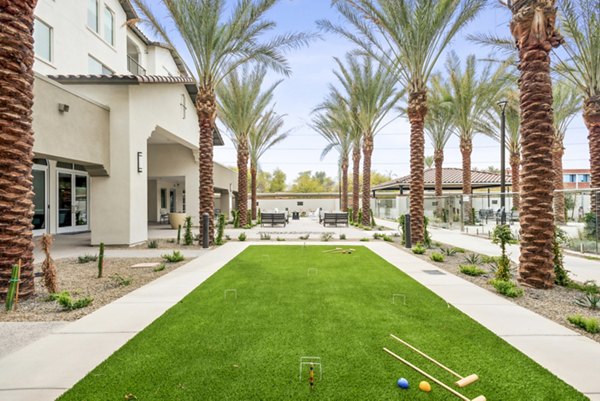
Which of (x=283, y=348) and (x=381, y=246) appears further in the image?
(x=381, y=246)

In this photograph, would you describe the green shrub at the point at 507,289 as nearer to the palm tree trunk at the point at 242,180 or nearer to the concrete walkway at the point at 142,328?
the concrete walkway at the point at 142,328

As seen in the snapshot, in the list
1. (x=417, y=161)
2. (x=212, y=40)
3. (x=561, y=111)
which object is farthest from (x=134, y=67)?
(x=561, y=111)

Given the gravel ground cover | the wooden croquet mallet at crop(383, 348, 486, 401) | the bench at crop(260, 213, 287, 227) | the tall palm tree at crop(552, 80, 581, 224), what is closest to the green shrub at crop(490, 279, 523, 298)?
the wooden croquet mallet at crop(383, 348, 486, 401)

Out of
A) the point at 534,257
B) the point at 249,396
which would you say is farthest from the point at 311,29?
the point at 249,396

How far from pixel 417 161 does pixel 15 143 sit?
12421 millimetres

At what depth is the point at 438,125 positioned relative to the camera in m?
23.7

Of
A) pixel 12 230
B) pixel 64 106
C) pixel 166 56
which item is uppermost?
pixel 166 56

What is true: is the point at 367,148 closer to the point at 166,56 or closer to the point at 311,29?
the point at 311,29

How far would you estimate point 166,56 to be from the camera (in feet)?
82.6

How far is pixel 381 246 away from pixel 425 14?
837cm

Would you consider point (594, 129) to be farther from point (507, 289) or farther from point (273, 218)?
point (273, 218)

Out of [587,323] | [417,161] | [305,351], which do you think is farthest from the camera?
[417,161]

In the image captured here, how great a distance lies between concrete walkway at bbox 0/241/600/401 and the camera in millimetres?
3115

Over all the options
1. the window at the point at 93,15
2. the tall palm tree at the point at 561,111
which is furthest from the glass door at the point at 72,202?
the tall palm tree at the point at 561,111
